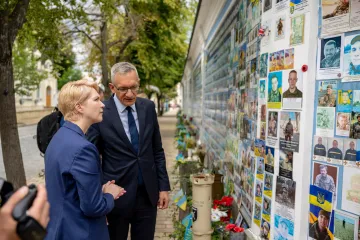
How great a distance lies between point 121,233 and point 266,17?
81.6 inches

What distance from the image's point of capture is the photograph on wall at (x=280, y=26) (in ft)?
9.02

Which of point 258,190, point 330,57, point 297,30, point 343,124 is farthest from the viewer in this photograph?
point 258,190

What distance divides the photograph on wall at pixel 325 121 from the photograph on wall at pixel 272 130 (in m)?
0.41

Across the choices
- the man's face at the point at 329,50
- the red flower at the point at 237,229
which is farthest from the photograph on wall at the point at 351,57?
the red flower at the point at 237,229

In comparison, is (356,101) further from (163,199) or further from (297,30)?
(163,199)

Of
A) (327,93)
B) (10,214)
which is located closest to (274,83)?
(327,93)

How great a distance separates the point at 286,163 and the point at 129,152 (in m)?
1.21

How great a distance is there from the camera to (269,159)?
295 cm

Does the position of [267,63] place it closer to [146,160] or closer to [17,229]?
[146,160]

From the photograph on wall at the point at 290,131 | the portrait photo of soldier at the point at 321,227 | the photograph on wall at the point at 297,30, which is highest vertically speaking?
the photograph on wall at the point at 297,30

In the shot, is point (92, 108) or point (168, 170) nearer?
point (92, 108)

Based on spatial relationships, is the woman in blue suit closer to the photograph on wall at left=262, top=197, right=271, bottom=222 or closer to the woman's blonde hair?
the woman's blonde hair

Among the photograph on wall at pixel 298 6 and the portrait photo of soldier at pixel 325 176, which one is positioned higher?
the photograph on wall at pixel 298 6

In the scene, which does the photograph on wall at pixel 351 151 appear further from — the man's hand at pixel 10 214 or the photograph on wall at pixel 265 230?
the man's hand at pixel 10 214
